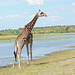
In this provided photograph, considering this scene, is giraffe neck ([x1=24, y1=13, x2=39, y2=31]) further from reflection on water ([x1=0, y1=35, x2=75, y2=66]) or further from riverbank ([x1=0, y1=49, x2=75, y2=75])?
reflection on water ([x1=0, y1=35, x2=75, y2=66])

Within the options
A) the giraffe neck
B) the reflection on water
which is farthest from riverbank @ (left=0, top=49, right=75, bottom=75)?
the reflection on water

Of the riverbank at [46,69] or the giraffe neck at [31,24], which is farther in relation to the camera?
the giraffe neck at [31,24]

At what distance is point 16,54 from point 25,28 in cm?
156

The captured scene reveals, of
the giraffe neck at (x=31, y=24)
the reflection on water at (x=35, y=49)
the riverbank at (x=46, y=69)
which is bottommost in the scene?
the reflection on water at (x=35, y=49)

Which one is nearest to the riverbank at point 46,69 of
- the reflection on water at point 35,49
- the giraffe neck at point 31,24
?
the giraffe neck at point 31,24

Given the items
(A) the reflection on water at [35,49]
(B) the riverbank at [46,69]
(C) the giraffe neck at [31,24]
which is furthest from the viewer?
(A) the reflection on water at [35,49]

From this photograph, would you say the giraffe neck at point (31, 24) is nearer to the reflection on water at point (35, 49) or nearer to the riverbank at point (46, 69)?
the riverbank at point (46, 69)

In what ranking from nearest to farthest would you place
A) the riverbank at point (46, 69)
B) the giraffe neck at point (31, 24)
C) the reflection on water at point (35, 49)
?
the riverbank at point (46, 69) < the giraffe neck at point (31, 24) < the reflection on water at point (35, 49)

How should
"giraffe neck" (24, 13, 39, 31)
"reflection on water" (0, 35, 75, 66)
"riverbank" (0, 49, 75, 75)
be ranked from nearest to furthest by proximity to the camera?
"riverbank" (0, 49, 75, 75)
"giraffe neck" (24, 13, 39, 31)
"reflection on water" (0, 35, 75, 66)

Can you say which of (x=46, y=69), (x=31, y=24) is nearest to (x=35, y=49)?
(x=31, y=24)

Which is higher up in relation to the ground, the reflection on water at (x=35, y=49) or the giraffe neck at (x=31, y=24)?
the giraffe neck at (x=31, y=24)

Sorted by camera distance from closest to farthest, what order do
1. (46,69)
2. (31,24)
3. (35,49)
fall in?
(46,69) → (31,24) → (35,49)

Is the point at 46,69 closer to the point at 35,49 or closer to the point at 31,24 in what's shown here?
the point at 31,24

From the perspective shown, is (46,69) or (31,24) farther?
(31,24)
